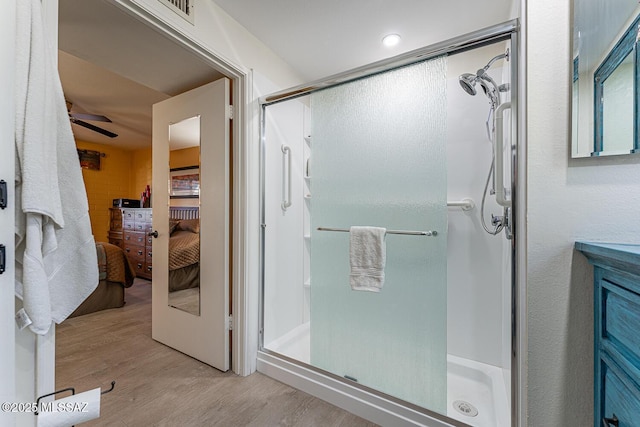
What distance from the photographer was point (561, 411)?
2.93 ft

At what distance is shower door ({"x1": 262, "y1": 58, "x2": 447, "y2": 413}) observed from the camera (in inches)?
54.1

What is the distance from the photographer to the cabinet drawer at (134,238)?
177 inches

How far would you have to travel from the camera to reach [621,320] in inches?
27.6

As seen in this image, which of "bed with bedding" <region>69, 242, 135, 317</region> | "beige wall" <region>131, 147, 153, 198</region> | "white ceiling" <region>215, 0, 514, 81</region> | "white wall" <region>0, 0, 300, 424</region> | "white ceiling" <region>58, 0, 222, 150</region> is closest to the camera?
"white wall" <region>0, 0, 300, 424</region>

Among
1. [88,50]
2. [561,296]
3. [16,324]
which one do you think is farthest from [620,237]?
[88,50]

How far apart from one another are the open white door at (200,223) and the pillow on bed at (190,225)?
0.04ft

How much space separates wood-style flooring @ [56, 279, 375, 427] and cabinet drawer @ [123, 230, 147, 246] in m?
2.22

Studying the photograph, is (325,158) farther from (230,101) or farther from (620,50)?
(620,50)

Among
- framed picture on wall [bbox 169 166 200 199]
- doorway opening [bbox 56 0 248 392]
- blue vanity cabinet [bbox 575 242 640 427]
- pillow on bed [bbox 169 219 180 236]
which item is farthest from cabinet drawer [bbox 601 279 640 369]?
pillow on bed [bbox 169 219 180 236]

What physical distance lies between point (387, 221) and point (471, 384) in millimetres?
1242

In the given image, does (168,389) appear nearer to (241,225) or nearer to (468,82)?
(241,225)

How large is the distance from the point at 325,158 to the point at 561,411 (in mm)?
1513

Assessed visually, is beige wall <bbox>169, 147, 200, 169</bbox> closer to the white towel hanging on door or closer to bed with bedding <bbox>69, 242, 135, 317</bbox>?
the white towel hanging on door

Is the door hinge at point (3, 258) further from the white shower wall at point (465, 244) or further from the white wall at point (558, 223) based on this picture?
the white wall at point (558, 223)
